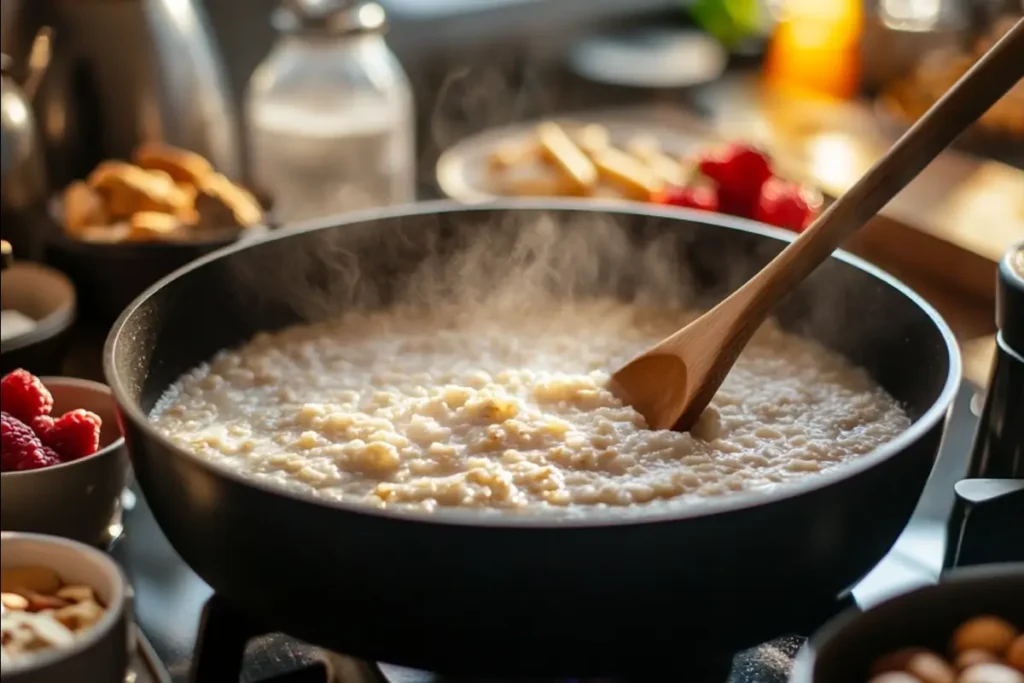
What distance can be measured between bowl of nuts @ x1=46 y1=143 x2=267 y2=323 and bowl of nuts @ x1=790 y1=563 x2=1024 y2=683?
0.82 meters

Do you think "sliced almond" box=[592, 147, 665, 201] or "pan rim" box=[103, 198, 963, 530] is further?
"sliced almond" box=[592, 147, 665, 201]

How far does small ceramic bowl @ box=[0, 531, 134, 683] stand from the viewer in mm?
686

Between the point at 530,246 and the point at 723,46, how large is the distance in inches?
50.4

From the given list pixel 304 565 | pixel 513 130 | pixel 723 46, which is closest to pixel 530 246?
pixel 304 565

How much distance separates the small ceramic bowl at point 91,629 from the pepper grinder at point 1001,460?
538mm

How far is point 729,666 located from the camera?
828 millimetres

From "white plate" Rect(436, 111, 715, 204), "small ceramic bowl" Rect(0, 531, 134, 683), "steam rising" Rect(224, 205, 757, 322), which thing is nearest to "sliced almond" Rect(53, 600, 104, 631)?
"small ceramic bowl" Rect(0, 531, 134, 683)

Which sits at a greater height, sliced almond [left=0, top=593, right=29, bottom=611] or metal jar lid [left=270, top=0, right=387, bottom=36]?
metal jar lid [left=270, top=0, right=387, bottom=36]

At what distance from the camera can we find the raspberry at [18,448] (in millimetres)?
918

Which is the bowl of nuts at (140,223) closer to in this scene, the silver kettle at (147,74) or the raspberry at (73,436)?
the silver kettle at (147,74)

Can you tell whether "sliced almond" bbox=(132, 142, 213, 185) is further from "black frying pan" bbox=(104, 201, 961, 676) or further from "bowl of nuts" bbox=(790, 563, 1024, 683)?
"bowl of nuts" bbox=(790, 563, 1024, 683)

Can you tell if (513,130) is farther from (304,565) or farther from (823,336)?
(304,565)

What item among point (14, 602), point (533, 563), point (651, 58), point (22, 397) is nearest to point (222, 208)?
point (22, 397)

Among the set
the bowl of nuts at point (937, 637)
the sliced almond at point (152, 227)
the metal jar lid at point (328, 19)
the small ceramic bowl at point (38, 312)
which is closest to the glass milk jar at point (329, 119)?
the metal jar lid at point (328, 19)
